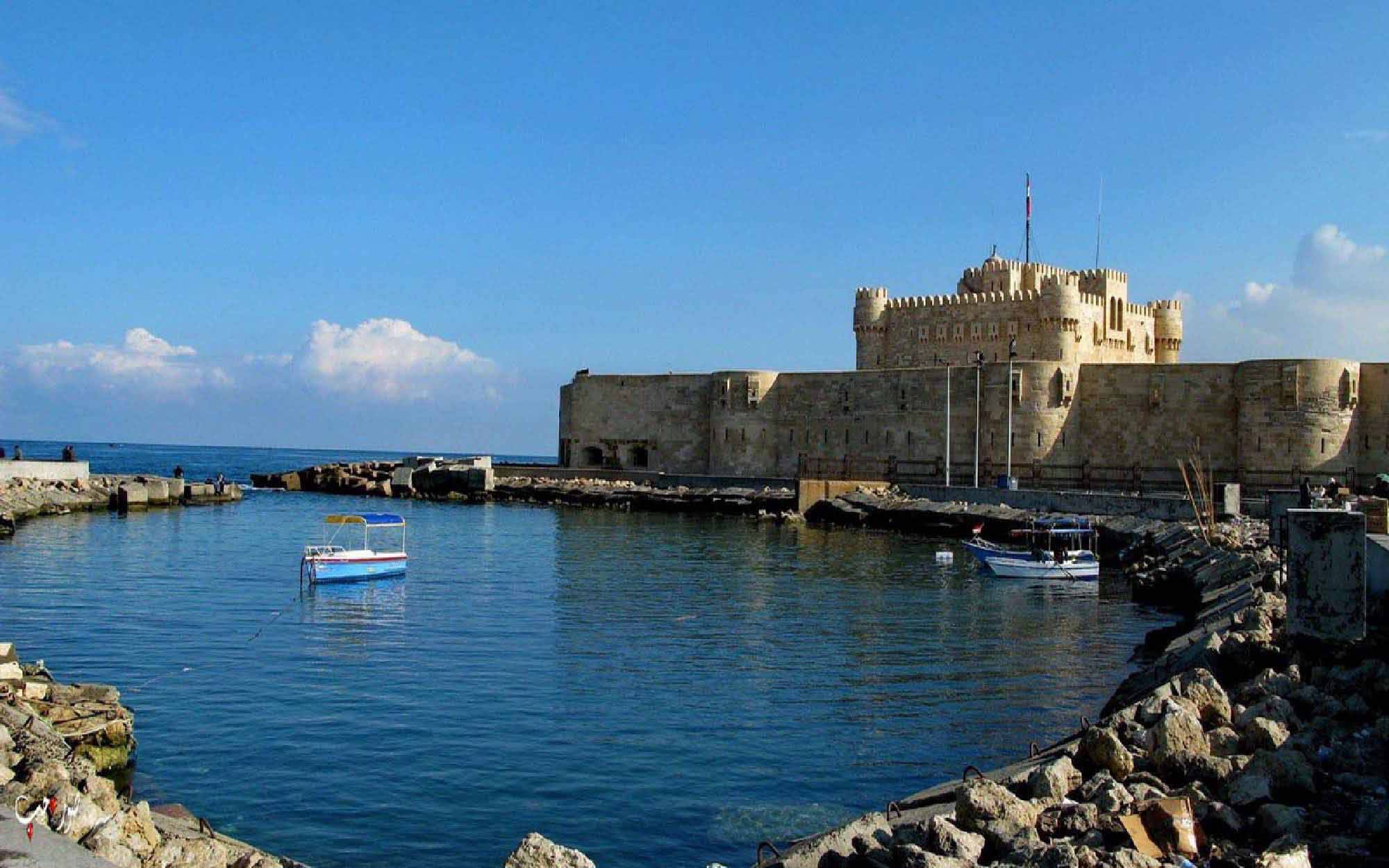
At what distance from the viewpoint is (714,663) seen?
16.1 m

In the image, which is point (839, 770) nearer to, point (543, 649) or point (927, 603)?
point (543, 649)

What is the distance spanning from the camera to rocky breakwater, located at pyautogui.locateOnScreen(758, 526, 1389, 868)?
6293 mm

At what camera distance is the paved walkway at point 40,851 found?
5.88m

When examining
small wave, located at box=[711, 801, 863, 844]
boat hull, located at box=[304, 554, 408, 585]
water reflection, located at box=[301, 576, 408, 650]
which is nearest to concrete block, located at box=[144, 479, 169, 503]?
boat hull, located at box=[304, 554, 408, 585]

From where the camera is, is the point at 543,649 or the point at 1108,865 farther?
the point at 543,649

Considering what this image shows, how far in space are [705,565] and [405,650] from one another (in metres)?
12.0

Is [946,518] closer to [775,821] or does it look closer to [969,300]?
[969,300]

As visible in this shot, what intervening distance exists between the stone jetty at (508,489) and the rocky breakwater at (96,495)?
8.31 m

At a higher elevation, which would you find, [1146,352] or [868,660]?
[1146,352]

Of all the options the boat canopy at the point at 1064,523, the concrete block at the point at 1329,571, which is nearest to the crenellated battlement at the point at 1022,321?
the boat canopy at the point at 1064,523

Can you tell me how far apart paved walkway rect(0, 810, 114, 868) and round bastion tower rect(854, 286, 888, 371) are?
47.4m

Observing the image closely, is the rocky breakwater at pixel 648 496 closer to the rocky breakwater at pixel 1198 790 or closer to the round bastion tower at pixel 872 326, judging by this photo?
the round bastion tower at pixel 872 326

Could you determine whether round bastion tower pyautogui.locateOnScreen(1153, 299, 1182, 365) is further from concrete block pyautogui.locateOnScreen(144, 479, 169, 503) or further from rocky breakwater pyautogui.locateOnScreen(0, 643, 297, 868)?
rocky breakwater pyautogui.locateOnScreen(0, 643, 297, 868)

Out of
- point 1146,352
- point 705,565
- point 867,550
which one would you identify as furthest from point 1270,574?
point 1146,352
